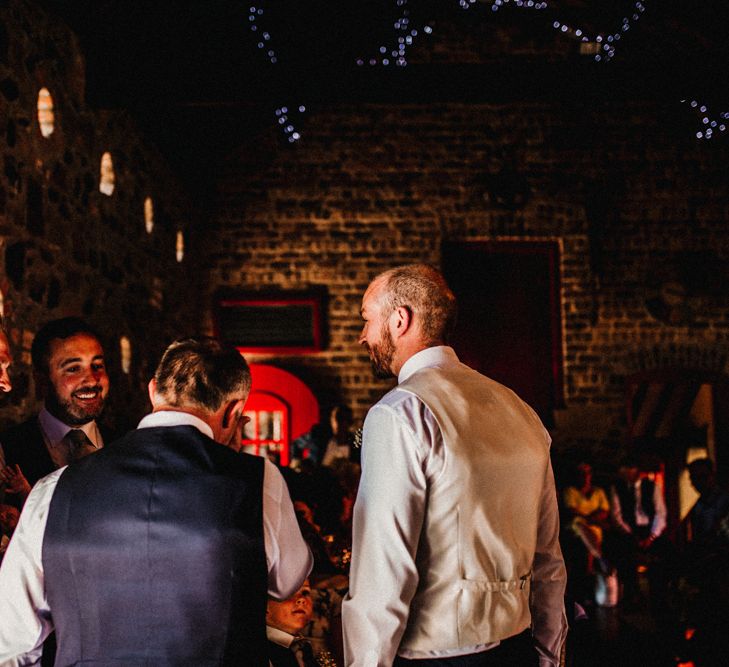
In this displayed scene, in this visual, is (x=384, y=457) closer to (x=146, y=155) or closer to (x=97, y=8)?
(x=97, y=8)

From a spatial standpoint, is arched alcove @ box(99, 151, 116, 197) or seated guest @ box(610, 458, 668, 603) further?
seated guest @ box(610, 458, 668, 603)

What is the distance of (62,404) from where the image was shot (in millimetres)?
2988

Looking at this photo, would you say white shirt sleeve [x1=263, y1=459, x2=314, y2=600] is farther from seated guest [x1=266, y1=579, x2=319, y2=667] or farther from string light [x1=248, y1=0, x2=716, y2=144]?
string light [x1=248, y1=0, x2=716, y2=144]

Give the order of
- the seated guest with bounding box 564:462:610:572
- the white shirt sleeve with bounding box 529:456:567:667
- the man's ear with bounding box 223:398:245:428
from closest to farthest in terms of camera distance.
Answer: the man's ear with bounding box 223:398:245:428 < the white shirt sleeve with bounding box 529:456:567:667 < the seated guest with bounding box 564:462:610:572

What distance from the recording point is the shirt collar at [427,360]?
6.63 ft

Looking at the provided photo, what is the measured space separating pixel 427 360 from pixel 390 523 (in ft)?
1.39

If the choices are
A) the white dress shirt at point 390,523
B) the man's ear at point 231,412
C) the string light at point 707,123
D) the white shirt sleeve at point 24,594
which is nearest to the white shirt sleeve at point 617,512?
the string light at point 707,123

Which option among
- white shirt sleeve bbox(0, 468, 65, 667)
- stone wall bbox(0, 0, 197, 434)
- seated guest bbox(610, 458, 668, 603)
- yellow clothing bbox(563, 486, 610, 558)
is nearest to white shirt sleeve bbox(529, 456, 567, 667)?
white shirt sleeve bbox(0, 468, 65, 667)

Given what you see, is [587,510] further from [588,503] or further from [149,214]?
[149,214]

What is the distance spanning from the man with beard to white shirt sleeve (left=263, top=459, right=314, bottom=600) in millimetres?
1321

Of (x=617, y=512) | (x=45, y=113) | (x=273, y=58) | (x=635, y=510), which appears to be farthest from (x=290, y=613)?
(x=635, y=510)

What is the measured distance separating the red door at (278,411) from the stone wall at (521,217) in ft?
1.11

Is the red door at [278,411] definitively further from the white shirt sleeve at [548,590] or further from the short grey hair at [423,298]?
the short grey hair at [423,298]

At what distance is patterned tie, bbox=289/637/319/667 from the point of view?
8.69 ft
